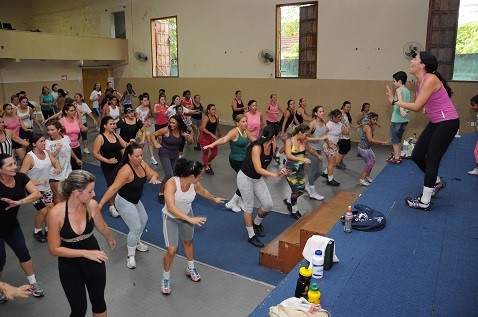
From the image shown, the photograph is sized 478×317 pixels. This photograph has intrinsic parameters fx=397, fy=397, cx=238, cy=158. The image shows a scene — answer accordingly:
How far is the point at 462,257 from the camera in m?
3.40

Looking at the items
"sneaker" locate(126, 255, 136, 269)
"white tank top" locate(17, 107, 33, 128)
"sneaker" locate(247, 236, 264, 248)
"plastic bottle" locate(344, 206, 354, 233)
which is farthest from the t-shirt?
"white tank top" locate(17, 107, 33, 128)

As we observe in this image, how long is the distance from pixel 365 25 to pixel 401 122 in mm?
4990

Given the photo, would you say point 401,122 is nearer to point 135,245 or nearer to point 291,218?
point 291,218

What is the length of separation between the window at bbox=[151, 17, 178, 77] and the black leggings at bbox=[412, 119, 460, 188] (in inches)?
515

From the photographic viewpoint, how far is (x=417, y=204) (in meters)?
4.35

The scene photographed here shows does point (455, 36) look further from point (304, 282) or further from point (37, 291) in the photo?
point (37, 291)

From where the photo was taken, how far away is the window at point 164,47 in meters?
16.0

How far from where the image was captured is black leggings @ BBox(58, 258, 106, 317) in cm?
300

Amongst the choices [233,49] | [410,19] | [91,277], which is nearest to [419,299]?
[91,277]

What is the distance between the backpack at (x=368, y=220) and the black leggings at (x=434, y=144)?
0.65m

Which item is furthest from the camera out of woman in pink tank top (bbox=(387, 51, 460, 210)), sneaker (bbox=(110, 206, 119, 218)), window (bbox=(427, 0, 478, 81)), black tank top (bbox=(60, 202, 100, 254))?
window (bbox=(427, 0, 478, 81))

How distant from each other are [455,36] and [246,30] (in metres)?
6.32

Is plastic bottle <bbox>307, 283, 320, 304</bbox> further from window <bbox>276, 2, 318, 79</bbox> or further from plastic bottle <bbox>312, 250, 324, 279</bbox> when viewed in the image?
window <bbox>276, 2, 318, 79</bbox>

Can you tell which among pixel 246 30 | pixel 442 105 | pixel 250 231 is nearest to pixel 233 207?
pixel 250 231
